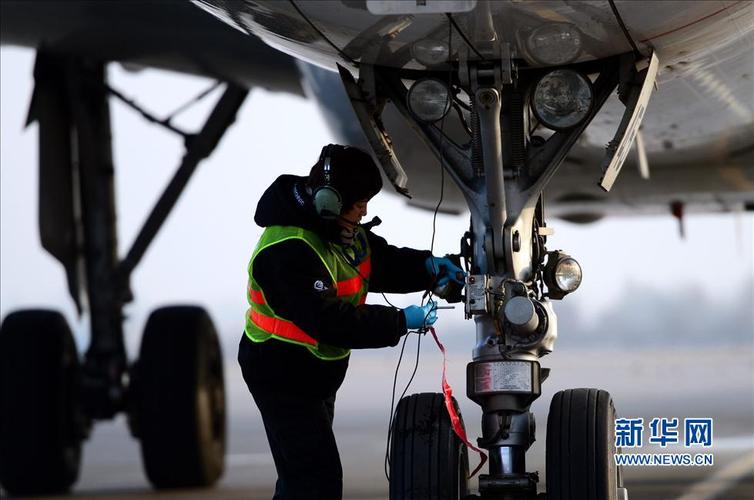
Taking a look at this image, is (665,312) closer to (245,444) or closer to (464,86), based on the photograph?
(245,444)

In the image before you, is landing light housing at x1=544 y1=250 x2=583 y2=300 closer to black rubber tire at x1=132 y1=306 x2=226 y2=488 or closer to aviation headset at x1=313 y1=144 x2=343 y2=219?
aviation headset at x1=313 y1=144 x2=343 y2=219

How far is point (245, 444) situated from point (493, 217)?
833cm

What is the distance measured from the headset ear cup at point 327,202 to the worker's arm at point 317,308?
0.37 ft

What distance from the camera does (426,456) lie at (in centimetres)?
428

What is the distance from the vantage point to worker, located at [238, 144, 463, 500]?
4238mm

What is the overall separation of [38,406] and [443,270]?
3666 millimetres

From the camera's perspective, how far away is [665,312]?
29859 millimetres

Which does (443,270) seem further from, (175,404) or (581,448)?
(175,404)

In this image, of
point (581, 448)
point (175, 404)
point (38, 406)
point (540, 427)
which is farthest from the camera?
point (540, 427)

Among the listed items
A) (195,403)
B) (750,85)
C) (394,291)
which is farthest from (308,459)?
(195,403)

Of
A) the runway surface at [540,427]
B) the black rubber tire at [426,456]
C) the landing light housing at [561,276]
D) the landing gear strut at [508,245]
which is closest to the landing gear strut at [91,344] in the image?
the runway surface at [540,427]

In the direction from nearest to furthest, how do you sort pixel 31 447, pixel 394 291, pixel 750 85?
pixel 394 291 → pixel 750 85 → pixel 31 447

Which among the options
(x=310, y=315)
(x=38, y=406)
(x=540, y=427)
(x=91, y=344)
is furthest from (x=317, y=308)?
(x=540, y=427)

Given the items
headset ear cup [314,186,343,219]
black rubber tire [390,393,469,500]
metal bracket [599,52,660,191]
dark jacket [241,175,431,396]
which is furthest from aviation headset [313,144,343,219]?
metal bracket [599,52,660,191]
